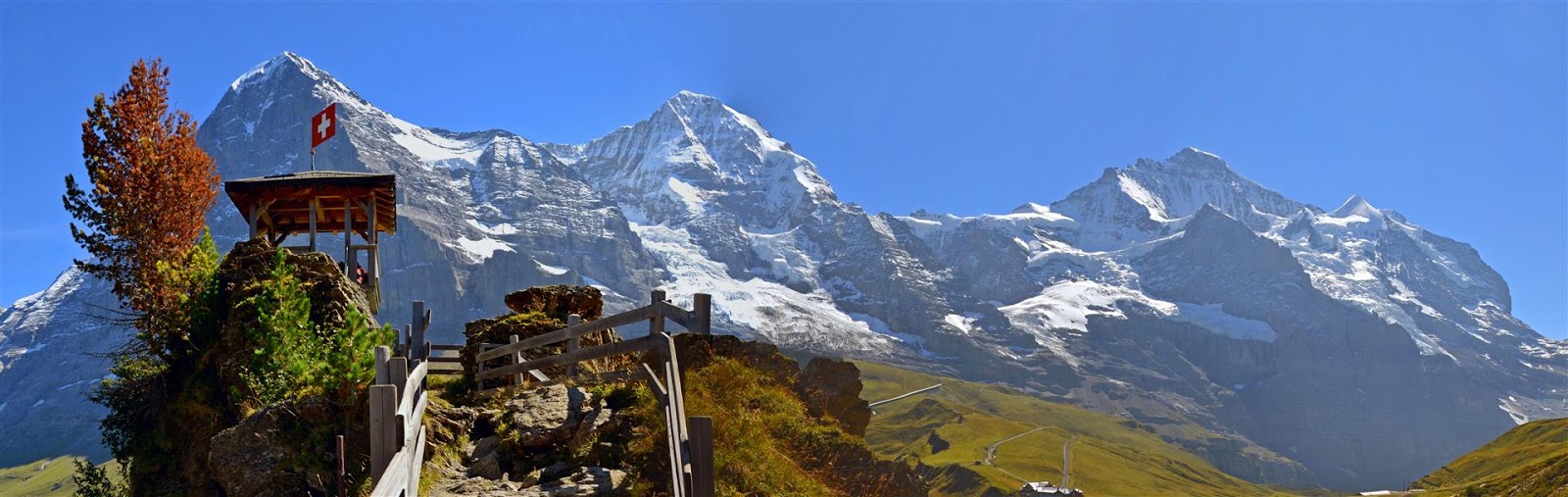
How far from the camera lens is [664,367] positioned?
16016 millimetres

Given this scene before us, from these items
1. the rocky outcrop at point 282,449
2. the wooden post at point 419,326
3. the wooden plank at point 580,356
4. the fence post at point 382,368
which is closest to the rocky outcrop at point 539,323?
the wooden plank at point 580,356

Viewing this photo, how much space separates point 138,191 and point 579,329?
18706 mm

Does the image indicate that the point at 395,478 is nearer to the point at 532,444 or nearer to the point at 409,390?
the point at 409,390

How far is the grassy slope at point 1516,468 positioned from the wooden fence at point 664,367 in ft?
77.2

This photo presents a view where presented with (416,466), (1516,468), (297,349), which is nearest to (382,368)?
(416,466)

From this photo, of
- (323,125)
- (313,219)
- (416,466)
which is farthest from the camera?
(323,125)

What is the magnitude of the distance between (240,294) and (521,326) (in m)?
5.44

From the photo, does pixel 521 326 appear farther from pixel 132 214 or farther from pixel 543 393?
pixel 132 214

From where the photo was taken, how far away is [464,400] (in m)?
22.4

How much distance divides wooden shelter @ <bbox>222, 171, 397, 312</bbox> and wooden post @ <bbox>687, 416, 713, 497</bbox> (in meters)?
21.7

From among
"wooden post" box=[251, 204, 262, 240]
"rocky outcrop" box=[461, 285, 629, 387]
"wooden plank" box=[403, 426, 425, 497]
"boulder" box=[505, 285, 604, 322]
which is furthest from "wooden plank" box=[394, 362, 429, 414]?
"wooden post" box=[251, 204, 262, 240]

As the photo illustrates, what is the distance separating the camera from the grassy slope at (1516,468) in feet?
106

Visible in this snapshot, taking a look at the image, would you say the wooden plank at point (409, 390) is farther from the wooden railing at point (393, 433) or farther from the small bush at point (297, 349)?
the small bush at point (297, 349)

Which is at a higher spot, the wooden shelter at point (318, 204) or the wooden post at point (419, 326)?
the wooden shelter at point (318, 204)
